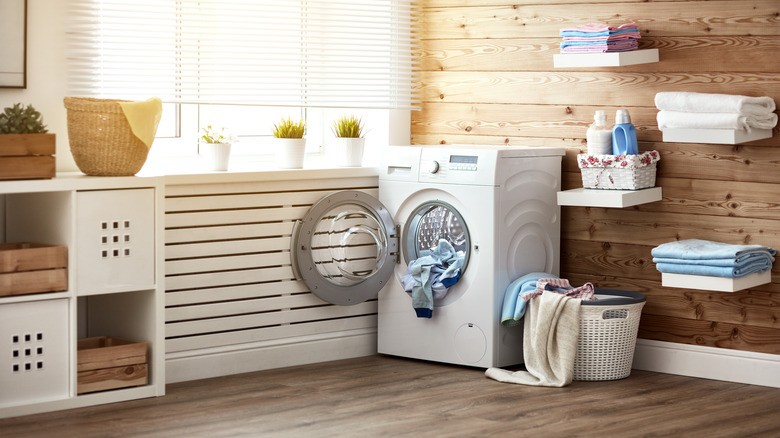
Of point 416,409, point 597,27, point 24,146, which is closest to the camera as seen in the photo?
point 24,146

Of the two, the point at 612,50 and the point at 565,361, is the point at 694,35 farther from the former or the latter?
the point at 565,361

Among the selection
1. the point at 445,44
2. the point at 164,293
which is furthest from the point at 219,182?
the point at 445,44

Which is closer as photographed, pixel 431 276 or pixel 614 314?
pixel 614 314

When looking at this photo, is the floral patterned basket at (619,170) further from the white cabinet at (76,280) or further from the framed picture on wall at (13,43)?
the framed picture on wall at (13,43)

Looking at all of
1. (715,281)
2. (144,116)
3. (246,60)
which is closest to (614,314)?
(715,281)

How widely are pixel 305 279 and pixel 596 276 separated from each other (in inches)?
45.1

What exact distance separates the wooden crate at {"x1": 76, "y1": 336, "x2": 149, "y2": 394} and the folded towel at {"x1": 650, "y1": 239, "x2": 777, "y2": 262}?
1.81 meters

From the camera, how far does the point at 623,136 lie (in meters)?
3.93

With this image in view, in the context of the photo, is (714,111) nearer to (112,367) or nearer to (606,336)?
(606,336)

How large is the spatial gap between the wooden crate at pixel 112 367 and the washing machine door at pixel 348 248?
0.80m

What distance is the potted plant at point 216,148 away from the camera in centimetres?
397

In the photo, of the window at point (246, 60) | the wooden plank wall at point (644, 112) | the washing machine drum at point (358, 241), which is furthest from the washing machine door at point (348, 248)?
the wooden plank wall at point (644, 112)

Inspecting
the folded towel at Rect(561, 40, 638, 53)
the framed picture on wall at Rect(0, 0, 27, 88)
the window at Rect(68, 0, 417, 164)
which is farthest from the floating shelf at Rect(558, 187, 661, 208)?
the framed picture on wall at Rect(0, 0, 27, 88)

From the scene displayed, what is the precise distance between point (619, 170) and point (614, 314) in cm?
52
